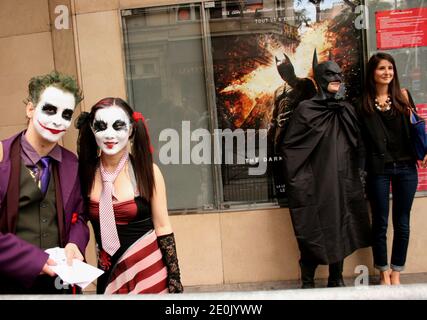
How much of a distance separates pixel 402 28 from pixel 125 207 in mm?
3541

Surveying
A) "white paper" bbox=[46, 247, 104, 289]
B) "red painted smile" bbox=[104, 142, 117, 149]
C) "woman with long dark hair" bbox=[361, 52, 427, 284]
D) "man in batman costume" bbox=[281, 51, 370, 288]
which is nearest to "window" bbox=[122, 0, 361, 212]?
"woman with long dark hair" bbox=[361, 52, 427, 284]

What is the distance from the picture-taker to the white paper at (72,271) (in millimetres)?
2074

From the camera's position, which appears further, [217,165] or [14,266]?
[217,165]

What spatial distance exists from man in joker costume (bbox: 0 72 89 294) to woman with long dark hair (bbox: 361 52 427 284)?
8.84 ft

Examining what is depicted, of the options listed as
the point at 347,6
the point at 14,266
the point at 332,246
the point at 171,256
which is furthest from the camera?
the point at 347,6

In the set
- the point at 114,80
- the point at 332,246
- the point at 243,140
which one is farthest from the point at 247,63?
the point at 332,246

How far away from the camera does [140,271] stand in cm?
245

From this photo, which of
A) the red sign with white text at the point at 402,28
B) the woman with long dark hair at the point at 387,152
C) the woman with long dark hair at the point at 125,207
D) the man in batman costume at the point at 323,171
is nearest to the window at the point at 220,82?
the red sign with white text at the point at 402,28

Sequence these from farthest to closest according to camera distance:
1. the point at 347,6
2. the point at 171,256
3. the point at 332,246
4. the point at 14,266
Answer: the point at 347,6, the point at 332,246, the point at 171,256, the point at 14,266

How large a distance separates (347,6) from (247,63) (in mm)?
1160

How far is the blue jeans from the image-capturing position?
158 inches

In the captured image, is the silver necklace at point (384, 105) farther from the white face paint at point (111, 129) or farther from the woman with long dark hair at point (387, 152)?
the white face paint at point (111, 129)

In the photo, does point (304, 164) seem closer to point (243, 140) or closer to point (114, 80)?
point (243, 140)

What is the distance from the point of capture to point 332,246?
13.0 ft
